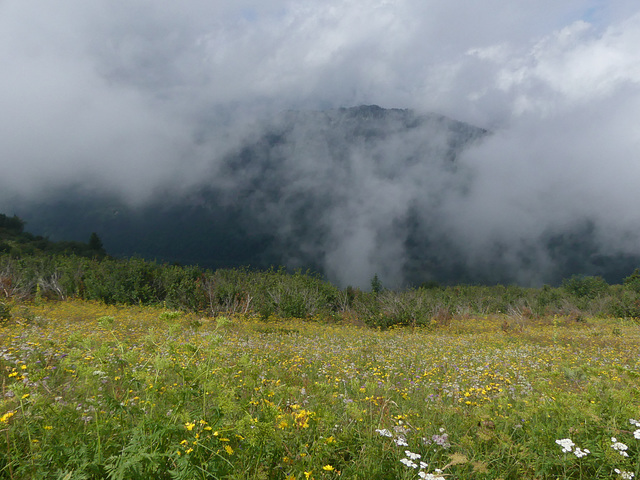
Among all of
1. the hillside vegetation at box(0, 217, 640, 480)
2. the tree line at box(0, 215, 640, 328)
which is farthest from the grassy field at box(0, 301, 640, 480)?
the tree line at box(0, 215, 640, 328)

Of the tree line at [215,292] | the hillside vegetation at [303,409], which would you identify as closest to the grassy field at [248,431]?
the hillside vegetation at [303,409]

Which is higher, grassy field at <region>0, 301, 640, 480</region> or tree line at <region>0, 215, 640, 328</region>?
grassy field at <region>0, 301, 640, 480</region>

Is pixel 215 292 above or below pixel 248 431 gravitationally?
below

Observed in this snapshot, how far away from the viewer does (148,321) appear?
12734 mm

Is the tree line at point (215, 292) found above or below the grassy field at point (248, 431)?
below

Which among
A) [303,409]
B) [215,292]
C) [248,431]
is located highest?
[248,431]

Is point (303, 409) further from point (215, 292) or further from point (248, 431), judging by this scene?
point (215, 292)

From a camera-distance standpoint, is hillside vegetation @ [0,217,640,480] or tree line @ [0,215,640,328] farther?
tree line @ [0,215,640,328]

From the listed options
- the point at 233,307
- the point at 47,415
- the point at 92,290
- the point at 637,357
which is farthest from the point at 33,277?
the point at 637,357

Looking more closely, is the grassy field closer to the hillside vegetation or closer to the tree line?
the hillside vegetation

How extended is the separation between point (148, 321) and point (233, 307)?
7390mm

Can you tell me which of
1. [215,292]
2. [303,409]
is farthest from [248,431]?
[215,292]

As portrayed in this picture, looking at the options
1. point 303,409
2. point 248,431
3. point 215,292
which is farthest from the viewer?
point 215,292

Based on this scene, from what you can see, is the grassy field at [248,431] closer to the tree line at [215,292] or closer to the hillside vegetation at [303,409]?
the hillside vegetation at [303,409]
